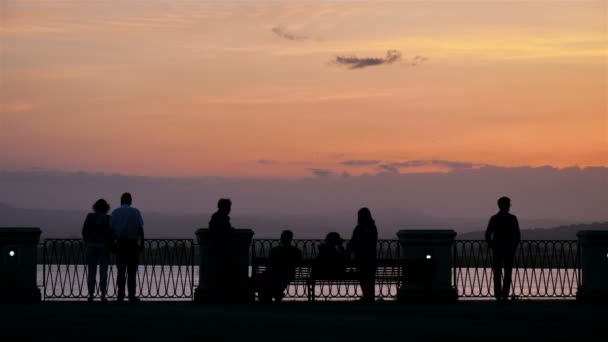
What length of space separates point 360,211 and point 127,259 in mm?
4230

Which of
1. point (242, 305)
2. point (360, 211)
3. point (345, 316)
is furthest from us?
point (360, 211)

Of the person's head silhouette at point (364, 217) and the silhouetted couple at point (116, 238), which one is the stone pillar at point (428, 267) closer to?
the person's head silhouette at point (364, 217)

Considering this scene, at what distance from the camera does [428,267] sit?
22.0 metres

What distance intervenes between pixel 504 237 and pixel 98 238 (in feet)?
23.5

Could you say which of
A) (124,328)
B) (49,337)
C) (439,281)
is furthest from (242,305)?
(49,337)

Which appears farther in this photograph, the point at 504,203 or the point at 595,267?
the point at 595,267

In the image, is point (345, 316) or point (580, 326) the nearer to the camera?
point (580, 326)

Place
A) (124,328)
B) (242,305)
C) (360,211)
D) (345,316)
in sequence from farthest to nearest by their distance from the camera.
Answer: (360,211) < (242,305) < (345,316) < (124,328)

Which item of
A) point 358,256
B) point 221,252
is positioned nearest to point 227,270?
point 221,252

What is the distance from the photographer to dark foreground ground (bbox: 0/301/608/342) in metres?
14.5

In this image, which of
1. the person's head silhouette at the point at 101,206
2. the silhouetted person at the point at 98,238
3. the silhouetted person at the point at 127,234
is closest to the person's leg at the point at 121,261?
the silhouetted person at the point at 127,234

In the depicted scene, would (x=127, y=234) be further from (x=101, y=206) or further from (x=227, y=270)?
(x=227, y=270)

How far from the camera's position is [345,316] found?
17984 mm

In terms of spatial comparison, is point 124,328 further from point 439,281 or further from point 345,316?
point 439,281
